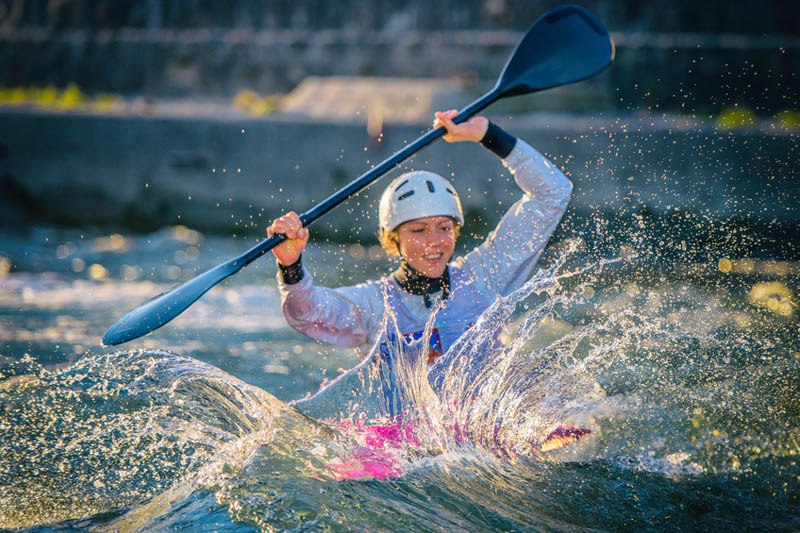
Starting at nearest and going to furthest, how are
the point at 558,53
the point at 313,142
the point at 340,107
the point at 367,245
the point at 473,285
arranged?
the point at 473,285
the point at 558,53
the point at 367,245
the point at 313,142
the point at 340,107

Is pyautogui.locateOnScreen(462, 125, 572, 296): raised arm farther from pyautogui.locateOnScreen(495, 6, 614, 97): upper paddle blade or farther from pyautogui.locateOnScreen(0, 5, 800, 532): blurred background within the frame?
pyautogui.locateOnScreen(495, 6, 614, 97): upper paddle blade

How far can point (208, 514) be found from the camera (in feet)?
9.95

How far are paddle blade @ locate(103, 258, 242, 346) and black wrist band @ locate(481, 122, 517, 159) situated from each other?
1274 mm

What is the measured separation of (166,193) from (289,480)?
7.91 metres

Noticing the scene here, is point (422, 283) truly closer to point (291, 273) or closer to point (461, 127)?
point (291, 273)

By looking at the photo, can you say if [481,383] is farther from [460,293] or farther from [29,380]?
[29,380]

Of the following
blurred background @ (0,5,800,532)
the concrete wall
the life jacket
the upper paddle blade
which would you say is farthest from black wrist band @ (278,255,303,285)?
the concrete wall

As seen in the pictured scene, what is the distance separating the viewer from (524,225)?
3.89 metres

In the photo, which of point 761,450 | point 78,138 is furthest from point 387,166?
point 78,138

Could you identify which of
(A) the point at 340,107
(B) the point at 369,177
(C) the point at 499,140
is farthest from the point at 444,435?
(A) the point at 340,107

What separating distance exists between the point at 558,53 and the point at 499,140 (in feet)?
2.95

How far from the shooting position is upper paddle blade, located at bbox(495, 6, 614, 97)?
4.38 meters

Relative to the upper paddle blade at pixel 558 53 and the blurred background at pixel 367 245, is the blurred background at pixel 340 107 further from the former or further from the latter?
the upper paddle blade at pixel 558 53

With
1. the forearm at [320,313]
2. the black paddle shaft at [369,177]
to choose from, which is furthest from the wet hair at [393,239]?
the forearm at [320,313]
